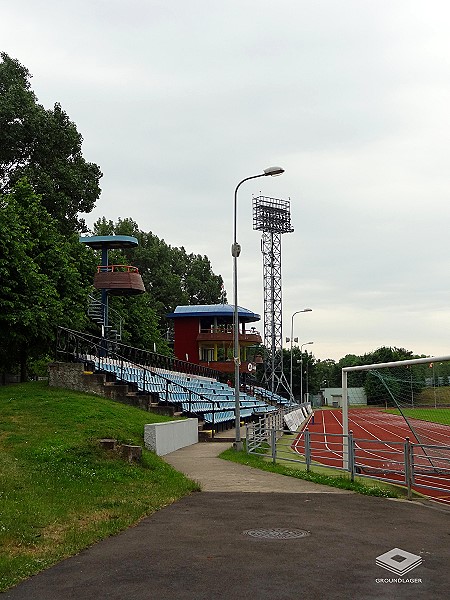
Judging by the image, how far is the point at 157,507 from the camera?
1275 cm

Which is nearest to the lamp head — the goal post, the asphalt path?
the goal post

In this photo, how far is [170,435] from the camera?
22.9m

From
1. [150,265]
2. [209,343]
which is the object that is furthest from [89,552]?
[150,265]

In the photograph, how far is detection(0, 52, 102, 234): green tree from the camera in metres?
49.2

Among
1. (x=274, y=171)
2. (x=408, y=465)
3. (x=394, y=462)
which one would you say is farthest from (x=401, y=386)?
(x=274, y=171)

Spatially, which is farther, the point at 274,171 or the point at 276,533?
the point at 274,171

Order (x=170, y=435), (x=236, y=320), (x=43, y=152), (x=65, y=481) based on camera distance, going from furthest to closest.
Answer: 1. (x=43, y=152)
2. (x=236, y=320)
3. (x=170, y=435)
4. (x=65, y=481)

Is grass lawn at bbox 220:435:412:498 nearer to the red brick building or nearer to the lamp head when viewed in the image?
the lamp head

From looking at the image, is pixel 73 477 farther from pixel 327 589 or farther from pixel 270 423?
pixel 270 423

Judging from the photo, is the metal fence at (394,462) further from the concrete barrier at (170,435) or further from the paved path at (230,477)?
the concrete barrier at (170,435)

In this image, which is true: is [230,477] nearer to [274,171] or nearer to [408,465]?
[408,465]

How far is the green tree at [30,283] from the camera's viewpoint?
2819 cm

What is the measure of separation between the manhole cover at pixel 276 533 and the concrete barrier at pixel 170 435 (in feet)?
34.9

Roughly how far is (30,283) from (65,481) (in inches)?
651
